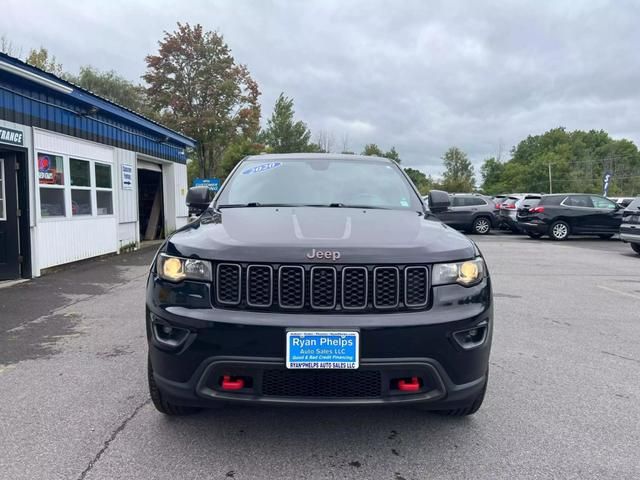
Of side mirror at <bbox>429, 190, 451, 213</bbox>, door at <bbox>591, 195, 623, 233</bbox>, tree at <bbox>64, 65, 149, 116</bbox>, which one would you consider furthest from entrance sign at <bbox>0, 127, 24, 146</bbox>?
tree at <bbox>64, 65, 149, 116</bbox>

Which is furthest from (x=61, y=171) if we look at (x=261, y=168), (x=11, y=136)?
(x=261, y=168)

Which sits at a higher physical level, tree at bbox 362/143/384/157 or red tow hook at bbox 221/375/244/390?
tree at bbox 362/143/384/157

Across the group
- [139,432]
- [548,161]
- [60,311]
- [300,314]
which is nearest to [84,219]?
[60,311]

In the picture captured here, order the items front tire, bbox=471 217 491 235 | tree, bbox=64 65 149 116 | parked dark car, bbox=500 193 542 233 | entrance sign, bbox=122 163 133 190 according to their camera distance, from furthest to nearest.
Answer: tree, bbox=64 65 149 116 → front tire, bbox=471 217 491 235 → parked dark car, bbox=500 193 542 233 → entrance sign, bbox=122 163 133 190

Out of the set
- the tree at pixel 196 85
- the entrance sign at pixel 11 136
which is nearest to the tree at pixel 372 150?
the tree at pixel 196 85

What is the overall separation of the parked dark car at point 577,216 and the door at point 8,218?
1506cm

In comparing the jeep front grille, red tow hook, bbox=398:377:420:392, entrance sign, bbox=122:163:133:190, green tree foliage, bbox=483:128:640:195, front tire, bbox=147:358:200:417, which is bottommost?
front tire, bbox=147:358:200:417

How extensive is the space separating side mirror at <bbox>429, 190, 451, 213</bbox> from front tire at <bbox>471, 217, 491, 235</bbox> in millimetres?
16217

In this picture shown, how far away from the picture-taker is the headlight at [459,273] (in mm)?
2533

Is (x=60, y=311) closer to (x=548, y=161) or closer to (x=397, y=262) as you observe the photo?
(x=397, y=262)

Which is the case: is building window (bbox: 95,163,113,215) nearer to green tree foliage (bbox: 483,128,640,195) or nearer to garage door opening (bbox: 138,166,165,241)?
garage door opening (bbox: 138,166,165,241)

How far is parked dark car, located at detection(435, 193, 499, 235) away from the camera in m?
19.5

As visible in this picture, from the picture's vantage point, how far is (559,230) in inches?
657

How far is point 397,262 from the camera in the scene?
250 cm
